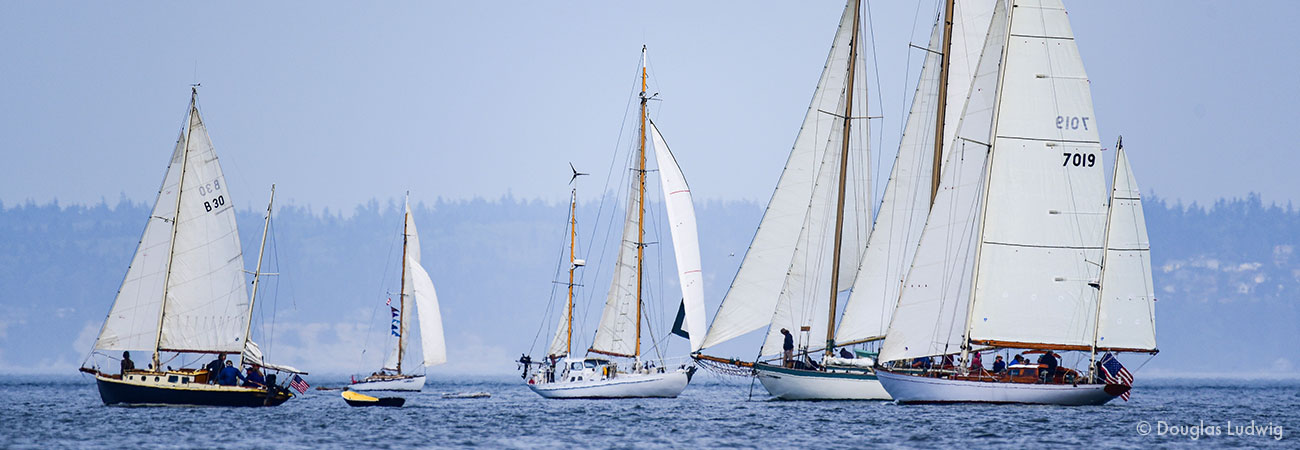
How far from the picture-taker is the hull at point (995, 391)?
4834cm

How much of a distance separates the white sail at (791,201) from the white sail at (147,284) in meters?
19.4

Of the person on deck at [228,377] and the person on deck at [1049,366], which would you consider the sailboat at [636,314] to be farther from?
the person on deck at [1049,366]

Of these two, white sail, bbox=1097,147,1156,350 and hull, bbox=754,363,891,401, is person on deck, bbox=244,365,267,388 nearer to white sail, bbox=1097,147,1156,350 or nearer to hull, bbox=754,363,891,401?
hull, bbox=754,363,891,401

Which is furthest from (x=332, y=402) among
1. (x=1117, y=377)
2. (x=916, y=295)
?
(x=1117, y=377)

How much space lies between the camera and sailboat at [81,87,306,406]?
55.8 m

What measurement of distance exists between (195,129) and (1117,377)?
102 ft

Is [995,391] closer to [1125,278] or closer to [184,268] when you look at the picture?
[1125,278]

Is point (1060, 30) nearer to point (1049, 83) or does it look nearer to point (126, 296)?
point (1049, 83)

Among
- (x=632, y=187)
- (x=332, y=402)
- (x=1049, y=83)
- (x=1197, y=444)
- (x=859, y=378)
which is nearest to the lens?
(x=1197, y=444)

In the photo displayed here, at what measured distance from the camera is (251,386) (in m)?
56.1

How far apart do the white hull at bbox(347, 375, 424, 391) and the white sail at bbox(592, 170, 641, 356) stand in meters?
16.8

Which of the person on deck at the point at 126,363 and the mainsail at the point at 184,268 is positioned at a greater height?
the mainsail at the point at 184,268

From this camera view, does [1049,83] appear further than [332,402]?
No

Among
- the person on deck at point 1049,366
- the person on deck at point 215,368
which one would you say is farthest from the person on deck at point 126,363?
the person on deck at point 1049,366
